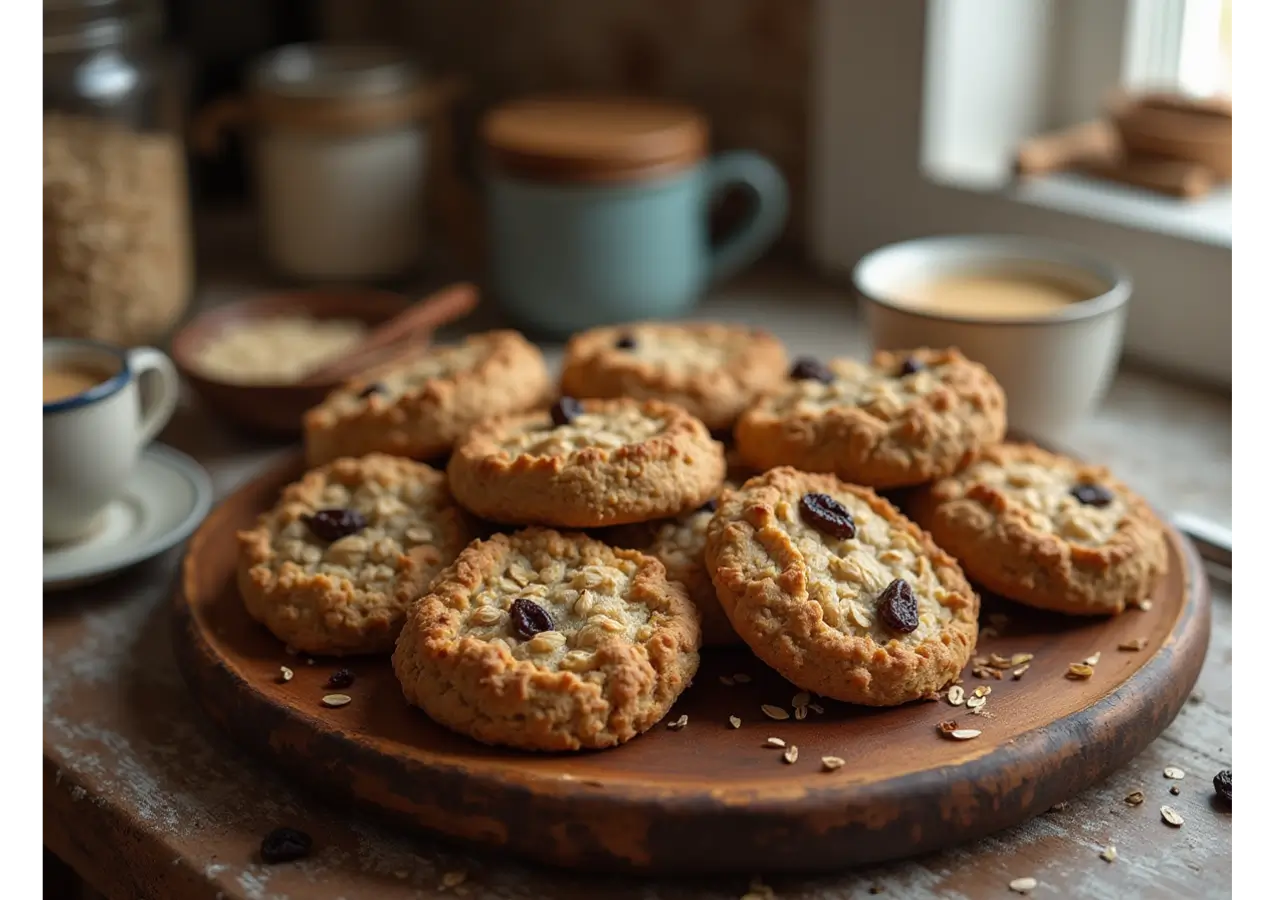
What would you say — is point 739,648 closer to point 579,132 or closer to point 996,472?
point 996,472

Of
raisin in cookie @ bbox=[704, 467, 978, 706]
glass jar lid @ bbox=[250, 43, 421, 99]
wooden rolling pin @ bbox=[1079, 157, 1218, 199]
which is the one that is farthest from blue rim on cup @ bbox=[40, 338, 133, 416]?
wooden rolling pin @ bbox=[1079, 157, 1218, 199]

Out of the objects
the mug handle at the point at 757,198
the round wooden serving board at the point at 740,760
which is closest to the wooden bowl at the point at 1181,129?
the mug handle at the point at 757,198

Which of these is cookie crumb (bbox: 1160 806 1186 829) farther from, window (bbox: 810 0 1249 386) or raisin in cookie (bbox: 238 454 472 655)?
window (bbox: 810 0 1249 386)

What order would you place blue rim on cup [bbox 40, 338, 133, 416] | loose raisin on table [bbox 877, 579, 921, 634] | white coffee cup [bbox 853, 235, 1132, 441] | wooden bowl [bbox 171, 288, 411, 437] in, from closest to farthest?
loose raisin on table [bbox 877, 579, 921, 634] → blue rim on cup [bbox 40, 338, 133, 416] → white coffee cup [bbox 853, 235, 1132, 441] → wooden bowl [bbox 171, 288, 411, 437]

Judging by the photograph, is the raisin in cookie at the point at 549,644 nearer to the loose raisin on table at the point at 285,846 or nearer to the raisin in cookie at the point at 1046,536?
the loose raisin on table at the point at 285,846

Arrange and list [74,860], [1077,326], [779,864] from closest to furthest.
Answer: [779,864] → [74,860] → [1077,326]

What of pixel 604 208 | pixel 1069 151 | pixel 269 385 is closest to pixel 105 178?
pixel 269 385

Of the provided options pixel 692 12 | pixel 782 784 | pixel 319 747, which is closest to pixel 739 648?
pixel 782 784
